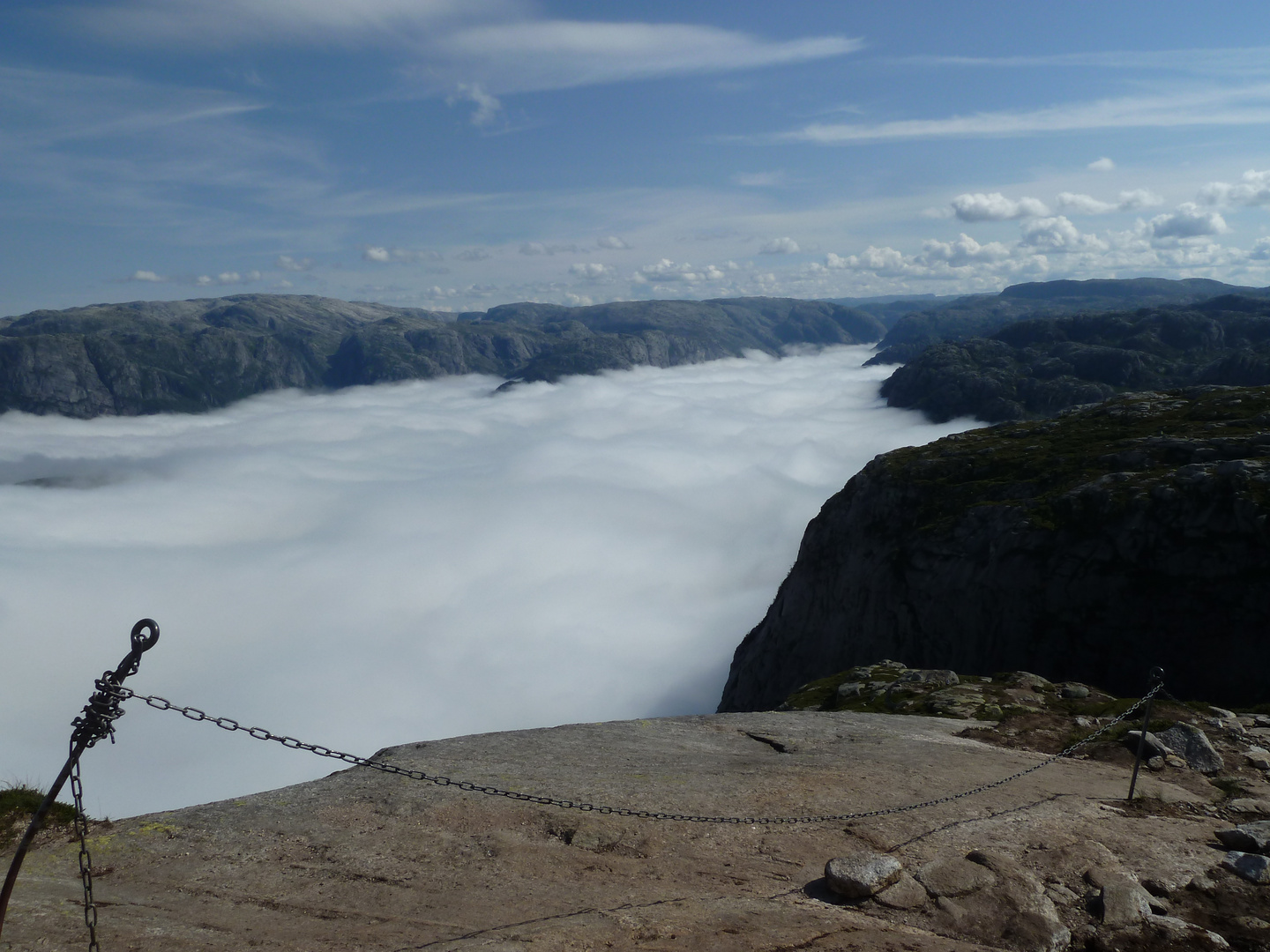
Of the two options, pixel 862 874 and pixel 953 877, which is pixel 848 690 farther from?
pixel 862 874

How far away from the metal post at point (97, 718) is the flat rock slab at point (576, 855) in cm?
379

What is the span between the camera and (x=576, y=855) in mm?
16000

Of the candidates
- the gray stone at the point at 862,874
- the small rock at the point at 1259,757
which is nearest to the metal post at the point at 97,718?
the gray stone at the point at 862,874

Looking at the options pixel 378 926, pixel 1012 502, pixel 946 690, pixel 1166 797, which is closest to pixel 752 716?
pixel 946 690

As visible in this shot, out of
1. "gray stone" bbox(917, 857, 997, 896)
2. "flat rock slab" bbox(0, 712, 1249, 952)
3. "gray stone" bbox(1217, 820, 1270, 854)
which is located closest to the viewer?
"flat rock slab" bbox(0, 712, 1249, 952)

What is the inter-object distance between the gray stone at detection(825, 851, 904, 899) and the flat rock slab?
26cm

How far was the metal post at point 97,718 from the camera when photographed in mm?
9641

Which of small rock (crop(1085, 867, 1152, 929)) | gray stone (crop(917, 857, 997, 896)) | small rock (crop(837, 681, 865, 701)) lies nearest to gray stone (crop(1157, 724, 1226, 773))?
small rock (crop(1085, 867, 1152, 929))

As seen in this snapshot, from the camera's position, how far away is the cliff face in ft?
182

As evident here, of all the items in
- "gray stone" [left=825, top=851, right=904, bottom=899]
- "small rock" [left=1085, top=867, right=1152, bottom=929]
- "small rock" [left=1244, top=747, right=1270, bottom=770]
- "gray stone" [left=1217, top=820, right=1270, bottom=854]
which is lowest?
"small rock" [left=1244, top=747, right=1270, bottom=770]

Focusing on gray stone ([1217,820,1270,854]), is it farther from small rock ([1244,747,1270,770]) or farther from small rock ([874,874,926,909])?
small rock ([874,874,926,909])

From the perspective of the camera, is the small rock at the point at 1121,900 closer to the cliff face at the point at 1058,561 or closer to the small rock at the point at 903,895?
the small rock at the point at 903,895

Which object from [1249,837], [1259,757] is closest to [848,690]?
[1259,757]

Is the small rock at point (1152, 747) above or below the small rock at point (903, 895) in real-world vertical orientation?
below
